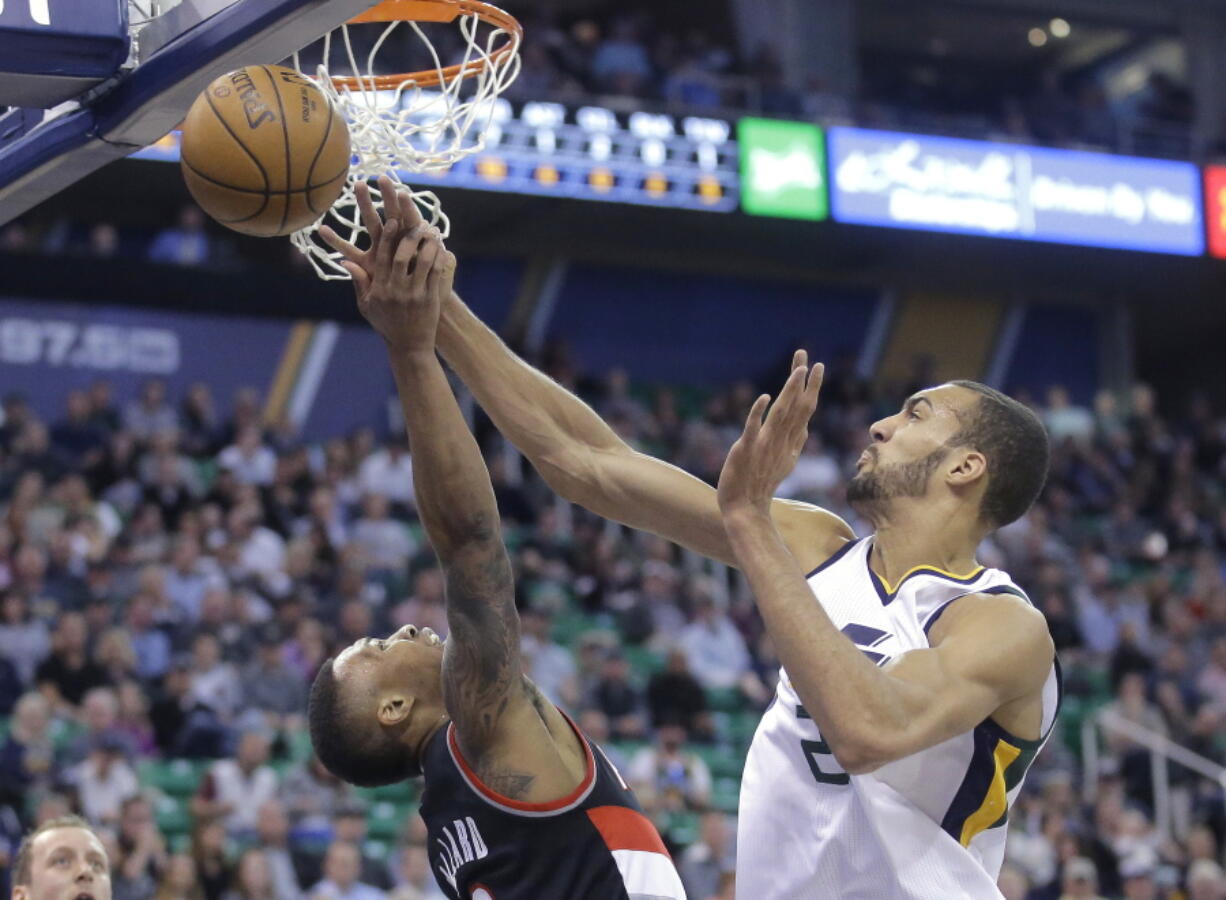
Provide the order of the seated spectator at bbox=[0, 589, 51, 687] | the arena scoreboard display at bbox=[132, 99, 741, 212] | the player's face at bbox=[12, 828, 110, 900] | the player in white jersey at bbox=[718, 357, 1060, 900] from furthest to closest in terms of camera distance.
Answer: the arena scoreboard display at bbox=[132, 99, 741, 212]
the seated spectator at bbox=[0, 589, 51, 687]
the player's face at bbox=[12, 828, 110, 900]
the player in white jersey at bbox=[718, 357, 1060, 900]

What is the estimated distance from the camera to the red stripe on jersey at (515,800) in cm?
300

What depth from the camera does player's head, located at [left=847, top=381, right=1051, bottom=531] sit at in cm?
315

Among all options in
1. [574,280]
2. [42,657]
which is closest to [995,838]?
[42,657]

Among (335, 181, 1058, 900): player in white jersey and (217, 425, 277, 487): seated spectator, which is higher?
(335, 181, 1058, 900): player in white jersey

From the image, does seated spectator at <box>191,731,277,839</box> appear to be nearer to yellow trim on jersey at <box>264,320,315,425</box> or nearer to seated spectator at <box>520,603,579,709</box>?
seated spectator at <box>520,603,579,709</box>

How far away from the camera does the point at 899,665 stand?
2740 millimetres

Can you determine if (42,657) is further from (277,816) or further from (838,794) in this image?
(838,794)

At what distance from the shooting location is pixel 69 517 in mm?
10789

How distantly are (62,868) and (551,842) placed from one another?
5.21 feet

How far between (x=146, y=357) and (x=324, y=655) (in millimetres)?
5432

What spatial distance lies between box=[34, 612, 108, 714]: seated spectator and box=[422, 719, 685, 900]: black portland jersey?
6.63 metres

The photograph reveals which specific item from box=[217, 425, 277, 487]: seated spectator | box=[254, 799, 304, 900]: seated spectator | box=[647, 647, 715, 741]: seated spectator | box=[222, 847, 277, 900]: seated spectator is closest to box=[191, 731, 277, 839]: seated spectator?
box=[254, 799, 304, 900]: seated spectator

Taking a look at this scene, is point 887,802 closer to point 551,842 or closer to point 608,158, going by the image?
point 551,842

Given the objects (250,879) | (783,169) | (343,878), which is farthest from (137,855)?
(783,169)
